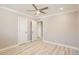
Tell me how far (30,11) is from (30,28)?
50 centimetres

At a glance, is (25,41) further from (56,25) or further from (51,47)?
(56,25)

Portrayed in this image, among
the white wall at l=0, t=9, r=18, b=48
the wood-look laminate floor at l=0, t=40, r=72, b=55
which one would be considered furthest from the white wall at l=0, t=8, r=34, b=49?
the wood-look laminate floor at l=0, t=40, r=72, b=55

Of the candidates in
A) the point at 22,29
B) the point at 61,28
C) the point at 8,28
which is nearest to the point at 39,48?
the point at 22,29

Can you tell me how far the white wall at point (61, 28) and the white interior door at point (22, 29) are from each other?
0.51m

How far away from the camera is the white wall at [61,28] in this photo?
8.01ft

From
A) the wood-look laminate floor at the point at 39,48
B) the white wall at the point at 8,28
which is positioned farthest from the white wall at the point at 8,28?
the wood-look laminate floor at the point at 39,48

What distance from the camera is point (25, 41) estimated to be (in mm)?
2408

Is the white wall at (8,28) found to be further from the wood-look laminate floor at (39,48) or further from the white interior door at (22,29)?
the wood-look laminate floor at (39,48)

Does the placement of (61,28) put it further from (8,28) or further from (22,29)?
(8,28)

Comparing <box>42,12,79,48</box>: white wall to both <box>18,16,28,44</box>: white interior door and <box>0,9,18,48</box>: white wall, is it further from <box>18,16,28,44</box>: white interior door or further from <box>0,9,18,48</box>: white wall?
<box>0,9,18,48</box>: white wall

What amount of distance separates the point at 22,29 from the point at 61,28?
103 centimetres

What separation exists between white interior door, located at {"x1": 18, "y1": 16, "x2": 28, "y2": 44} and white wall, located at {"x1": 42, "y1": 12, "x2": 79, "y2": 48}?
513mm
